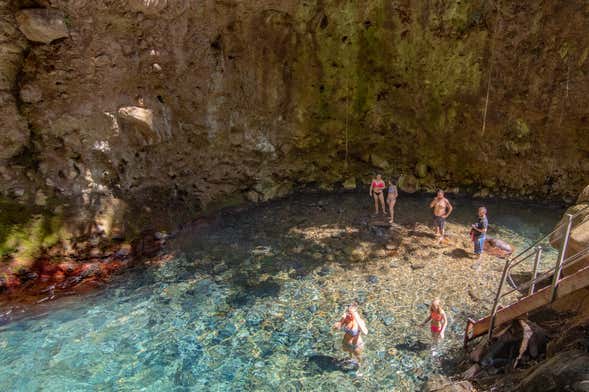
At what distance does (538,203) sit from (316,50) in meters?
11.4

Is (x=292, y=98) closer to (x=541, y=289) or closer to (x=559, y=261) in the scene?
(x=541, y=289)

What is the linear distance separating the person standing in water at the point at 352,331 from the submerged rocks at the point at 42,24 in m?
12.1

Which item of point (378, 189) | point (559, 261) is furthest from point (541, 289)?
point (378, 189)

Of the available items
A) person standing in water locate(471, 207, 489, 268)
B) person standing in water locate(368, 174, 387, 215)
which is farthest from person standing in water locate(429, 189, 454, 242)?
person standing in water locate(368, 174, 387, 215)

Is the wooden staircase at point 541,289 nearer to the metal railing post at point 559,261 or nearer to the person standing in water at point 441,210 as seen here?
the metal railing post at point 559,261

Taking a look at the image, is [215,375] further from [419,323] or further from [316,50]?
[316,50]

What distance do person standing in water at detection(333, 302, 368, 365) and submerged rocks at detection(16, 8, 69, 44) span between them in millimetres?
12067

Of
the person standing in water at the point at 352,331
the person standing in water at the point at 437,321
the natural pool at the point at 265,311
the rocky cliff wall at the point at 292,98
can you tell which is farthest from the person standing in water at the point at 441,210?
the person standing in water at the point at 352,331

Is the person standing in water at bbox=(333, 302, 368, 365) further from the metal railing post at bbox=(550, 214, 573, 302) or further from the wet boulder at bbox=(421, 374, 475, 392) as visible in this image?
the metal railing post at bbox=(550, 214, 573, 302)

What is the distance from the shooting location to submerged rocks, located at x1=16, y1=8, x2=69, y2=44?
40.8 feet

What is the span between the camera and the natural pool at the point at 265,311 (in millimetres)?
9945

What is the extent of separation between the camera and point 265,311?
12125mm

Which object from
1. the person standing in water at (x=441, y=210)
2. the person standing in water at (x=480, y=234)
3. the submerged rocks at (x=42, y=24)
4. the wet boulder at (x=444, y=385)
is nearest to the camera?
the wet boulder at (x=444, y=385)

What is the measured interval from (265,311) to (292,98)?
10076mm
